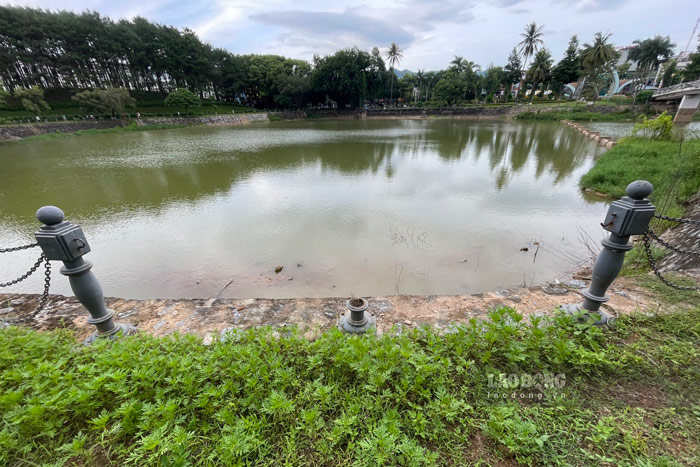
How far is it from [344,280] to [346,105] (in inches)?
1768

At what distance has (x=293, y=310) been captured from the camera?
2.66 m

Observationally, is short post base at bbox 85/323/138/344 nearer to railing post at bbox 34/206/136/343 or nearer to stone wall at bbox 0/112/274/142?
railing post at bbox 34/206/136/343

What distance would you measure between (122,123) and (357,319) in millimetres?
31487

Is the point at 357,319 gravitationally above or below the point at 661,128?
below

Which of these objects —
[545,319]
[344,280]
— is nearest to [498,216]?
[344,280]

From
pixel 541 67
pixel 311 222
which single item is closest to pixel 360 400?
pixel 311 222

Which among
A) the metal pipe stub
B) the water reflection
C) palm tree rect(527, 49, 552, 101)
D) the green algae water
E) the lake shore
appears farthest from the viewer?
palm tree rect(527, 49, 552, 101)

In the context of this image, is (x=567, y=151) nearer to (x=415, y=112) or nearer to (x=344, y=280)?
(x=344, y=280)

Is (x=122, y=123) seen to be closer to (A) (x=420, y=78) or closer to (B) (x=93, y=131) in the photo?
(B) (x=93, y=131)

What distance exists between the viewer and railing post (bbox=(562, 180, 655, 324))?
1749 millimetres

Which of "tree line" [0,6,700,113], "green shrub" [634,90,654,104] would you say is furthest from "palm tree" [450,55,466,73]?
"green shrub" [634,90,654,104]

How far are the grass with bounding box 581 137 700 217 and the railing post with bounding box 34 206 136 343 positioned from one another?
23.4ft

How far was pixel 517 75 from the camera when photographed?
130ft

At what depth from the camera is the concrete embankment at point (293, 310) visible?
2400 millimetres
